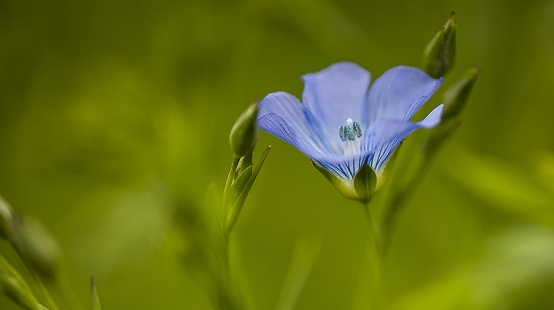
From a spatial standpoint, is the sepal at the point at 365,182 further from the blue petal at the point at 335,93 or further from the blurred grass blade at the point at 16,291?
the blurred grass blade at the point at 16,291

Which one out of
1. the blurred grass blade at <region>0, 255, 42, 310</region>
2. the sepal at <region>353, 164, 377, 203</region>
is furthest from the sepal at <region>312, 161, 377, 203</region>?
the blurred grass blade at <region>0, 255, 42, 310</region>

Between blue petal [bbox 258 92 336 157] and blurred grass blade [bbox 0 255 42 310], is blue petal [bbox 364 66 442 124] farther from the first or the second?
blurred grass blade [bbox 0 255 42 310]

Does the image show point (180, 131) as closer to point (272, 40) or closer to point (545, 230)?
point (545, 230)

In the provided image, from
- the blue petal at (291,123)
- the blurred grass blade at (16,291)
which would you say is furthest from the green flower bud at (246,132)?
the blurred grass blade at (16,291)

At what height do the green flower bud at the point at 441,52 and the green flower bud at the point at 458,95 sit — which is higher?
the green flower bud at the point at 441,52

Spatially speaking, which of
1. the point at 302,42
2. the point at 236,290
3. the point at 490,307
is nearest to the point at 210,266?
the point at 236,290
